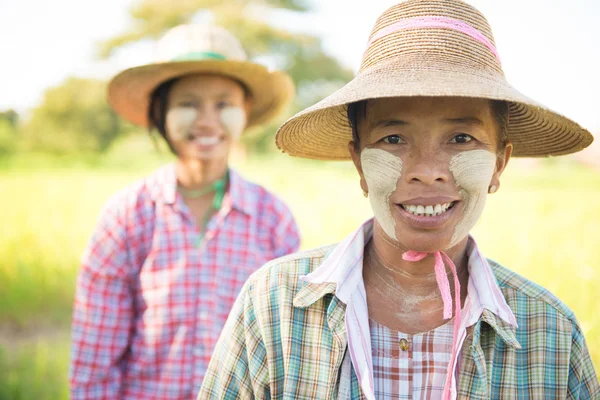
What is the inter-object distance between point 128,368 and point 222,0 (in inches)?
1235

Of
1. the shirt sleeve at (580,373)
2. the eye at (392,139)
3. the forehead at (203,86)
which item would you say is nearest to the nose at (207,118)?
the forehead at (203,86)

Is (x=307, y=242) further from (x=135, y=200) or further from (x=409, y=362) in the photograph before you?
(x=409, y=362)

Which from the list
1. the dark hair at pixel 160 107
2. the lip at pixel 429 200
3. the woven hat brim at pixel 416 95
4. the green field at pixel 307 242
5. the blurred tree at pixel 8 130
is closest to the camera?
the woven hat brim at pixel 416 95

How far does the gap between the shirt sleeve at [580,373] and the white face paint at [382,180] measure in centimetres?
63

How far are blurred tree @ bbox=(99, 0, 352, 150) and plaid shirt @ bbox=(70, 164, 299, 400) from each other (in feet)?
92.5

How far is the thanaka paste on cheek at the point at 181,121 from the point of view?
123 inches

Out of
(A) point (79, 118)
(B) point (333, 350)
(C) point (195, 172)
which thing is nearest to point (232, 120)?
(C) point (195, 172)

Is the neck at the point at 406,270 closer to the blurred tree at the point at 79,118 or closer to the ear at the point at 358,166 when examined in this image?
the ear at the point at 358,166

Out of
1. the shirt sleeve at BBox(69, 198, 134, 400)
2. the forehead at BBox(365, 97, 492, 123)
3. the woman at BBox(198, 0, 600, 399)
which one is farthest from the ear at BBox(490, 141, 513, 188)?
the shirt sleeve at BBox(69, 198, 134, 400)

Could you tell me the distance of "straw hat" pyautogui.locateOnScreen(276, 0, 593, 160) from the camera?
1.60 metres

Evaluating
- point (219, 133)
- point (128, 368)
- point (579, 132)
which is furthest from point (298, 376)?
point (219, 133)

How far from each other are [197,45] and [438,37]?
1.86m

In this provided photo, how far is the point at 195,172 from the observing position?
3.17 m

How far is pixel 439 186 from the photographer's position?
169cm
